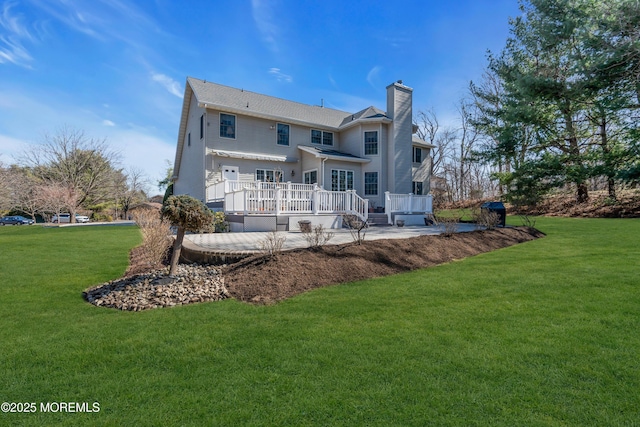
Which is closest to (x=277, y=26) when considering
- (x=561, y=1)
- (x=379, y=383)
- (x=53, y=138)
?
(x=561, y=1)

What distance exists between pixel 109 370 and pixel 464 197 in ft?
121

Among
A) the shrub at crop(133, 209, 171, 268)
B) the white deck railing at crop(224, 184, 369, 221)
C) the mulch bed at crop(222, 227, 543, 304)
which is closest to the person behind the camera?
the mulch bed at crop(222, 227, 543, 304)

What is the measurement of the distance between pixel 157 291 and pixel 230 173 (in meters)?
11.3

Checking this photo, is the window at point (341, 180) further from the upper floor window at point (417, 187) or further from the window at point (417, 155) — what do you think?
the window at point (417, 155)

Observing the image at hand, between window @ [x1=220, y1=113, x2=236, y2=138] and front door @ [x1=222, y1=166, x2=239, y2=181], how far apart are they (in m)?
1.67

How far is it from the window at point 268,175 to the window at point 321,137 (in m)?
3.52

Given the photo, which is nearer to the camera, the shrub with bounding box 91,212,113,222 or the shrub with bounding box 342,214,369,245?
the shrub with bounding box 342,214,369,245

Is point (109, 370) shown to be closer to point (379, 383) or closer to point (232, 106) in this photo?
point (379, 383)

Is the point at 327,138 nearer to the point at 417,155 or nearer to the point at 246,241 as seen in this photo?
the point at 417,155

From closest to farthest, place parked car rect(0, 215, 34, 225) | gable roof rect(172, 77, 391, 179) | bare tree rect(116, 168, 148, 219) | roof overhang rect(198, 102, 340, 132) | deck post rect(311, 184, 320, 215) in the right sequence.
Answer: deck post rect(311, 184, 320, 215) → roof overhang rect(198, 102, 340, 132) → gable roof rect(172, 77, 391, 179) → parked car rect(0, 215, 34, 225) → bare tree rect(116, 168, 148, 219)

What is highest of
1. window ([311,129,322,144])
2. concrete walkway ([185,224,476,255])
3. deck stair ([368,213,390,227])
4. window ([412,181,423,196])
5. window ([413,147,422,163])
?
window ([311,129,322,144])

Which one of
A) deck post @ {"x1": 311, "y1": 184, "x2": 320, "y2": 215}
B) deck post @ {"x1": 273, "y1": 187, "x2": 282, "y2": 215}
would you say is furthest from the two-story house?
deck post @ {"x1": 273, "y1": 187, "x2": 282, "y2": 215}

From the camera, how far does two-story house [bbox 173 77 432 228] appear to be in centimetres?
1477

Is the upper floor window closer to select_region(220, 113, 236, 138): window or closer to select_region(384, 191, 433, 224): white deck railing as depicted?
select_region(384, 191, 433, 224): white deck railing
